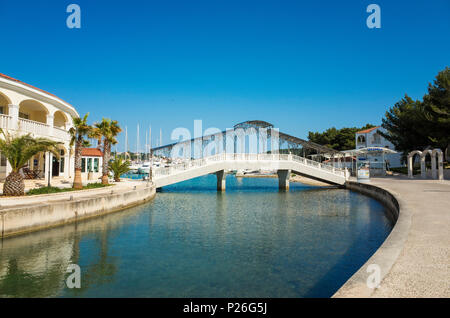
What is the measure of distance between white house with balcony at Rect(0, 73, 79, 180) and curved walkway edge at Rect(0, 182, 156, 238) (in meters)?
4.41

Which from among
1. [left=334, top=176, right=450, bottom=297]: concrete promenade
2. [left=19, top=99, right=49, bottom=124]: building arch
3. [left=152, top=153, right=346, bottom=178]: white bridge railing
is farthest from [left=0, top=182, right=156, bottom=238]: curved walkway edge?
[left=334, top=176, right=450, bottom=297]: concrete promenade

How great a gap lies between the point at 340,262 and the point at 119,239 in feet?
28.0

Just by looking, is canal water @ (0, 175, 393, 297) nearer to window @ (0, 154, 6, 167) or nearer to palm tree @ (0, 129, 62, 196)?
palm tree @ (0, 129, 62, 196)

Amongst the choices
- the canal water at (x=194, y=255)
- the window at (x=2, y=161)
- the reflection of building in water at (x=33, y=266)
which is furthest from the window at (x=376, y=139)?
the reflection of building in water at (x=33, y=266)

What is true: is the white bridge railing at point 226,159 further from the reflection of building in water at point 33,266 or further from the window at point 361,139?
the window at point 361,139

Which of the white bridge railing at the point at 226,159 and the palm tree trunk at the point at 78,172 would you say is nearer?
the palm tree trunk at the point at 78,172

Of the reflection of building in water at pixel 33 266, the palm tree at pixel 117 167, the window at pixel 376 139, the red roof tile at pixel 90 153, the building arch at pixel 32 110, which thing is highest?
the window at pixel 376 139

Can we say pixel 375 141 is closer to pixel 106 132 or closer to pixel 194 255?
pixel 106 132

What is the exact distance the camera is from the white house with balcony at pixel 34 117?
66.0 ft

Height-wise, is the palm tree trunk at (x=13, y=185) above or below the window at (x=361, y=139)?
below

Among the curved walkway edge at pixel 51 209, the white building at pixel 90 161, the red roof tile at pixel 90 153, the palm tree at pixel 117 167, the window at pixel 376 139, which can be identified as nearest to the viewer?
the curved walkway edge at pixel 51 209

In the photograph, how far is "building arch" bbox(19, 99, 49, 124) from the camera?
24.4 metres
